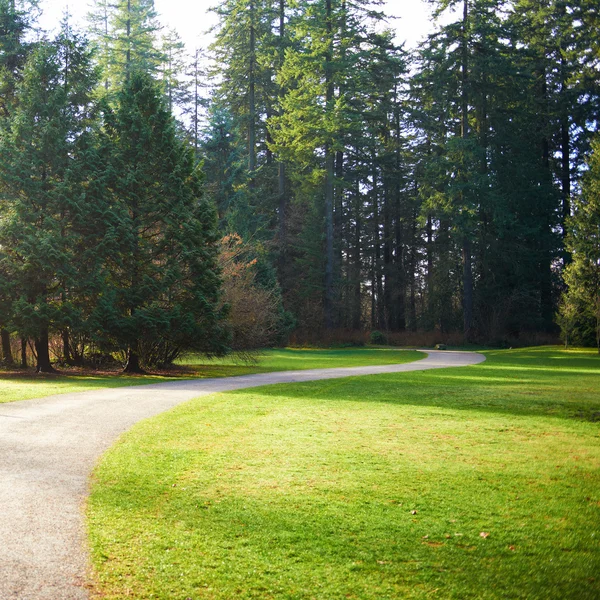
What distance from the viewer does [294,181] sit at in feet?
142

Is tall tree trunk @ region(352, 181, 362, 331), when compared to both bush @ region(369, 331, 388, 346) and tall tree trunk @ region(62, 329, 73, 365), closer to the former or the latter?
bush @ region(369, 331, 388, 346)

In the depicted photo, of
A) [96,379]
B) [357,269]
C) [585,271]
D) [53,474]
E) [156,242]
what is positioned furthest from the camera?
[357,269]

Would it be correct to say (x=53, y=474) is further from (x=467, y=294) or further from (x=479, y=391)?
(x=467, y=294)

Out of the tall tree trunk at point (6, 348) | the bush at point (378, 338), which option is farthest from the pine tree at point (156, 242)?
the bush at point (378, 338)

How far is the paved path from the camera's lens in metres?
4.09

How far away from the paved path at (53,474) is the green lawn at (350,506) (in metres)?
0.23

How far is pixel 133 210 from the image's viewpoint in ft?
69.9

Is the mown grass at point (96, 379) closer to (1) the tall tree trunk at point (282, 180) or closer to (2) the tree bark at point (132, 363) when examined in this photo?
(2) the tree bark at point (132, 363)

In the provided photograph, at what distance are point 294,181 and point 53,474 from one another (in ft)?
125

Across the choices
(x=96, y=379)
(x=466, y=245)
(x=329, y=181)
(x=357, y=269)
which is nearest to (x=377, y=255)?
(x=357, y=269)

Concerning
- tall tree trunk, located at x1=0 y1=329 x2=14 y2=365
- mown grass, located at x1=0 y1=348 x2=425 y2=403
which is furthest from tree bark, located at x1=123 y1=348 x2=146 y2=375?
tall tree trunk, located at x1=0 y1=329 x2=14 y2=365

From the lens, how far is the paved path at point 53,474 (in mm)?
4094

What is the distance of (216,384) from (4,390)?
5109 millimetres

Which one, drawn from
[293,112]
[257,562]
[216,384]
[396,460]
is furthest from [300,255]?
[257,562]
